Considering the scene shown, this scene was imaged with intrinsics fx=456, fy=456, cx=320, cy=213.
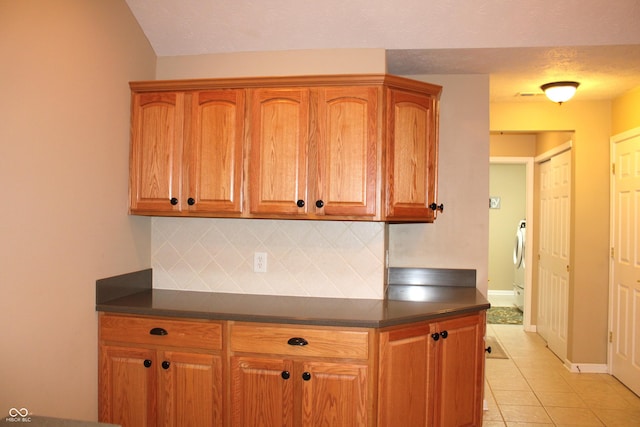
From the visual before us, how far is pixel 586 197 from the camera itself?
13.7 ft

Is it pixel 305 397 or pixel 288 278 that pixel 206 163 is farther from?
pixel 305 397

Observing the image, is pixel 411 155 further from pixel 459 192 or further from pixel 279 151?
pixel 459 192

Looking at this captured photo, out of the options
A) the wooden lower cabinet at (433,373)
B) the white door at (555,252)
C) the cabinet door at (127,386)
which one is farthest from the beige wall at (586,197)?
the cabinet door at (127,386)

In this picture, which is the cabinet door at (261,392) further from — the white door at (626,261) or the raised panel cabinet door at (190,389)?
the white door at (626,261)

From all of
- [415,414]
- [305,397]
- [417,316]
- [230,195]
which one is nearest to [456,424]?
[415,414]

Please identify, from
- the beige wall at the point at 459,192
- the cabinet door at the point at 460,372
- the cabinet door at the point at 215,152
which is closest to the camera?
the cabinet door at the point at 460,372

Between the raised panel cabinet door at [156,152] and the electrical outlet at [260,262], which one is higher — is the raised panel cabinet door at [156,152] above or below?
above

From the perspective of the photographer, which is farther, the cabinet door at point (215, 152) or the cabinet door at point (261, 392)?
the cabinet door at point (215, 152)

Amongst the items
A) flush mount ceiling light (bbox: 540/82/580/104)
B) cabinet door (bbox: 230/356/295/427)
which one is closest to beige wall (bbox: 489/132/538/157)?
flush mount ceiling light (bbox: 540/82/580/104)

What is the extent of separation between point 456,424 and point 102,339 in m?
1.99

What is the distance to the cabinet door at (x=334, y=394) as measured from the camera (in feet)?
7.30

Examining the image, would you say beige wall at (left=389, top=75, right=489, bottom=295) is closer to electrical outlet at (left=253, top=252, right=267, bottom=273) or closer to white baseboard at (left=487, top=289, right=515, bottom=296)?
electrical outlet at (left=253, top=252, right=267, bottom=273)

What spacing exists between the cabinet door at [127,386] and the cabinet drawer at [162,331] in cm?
7

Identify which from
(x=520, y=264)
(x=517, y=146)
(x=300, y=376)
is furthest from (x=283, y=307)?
(x=520, y=264)
